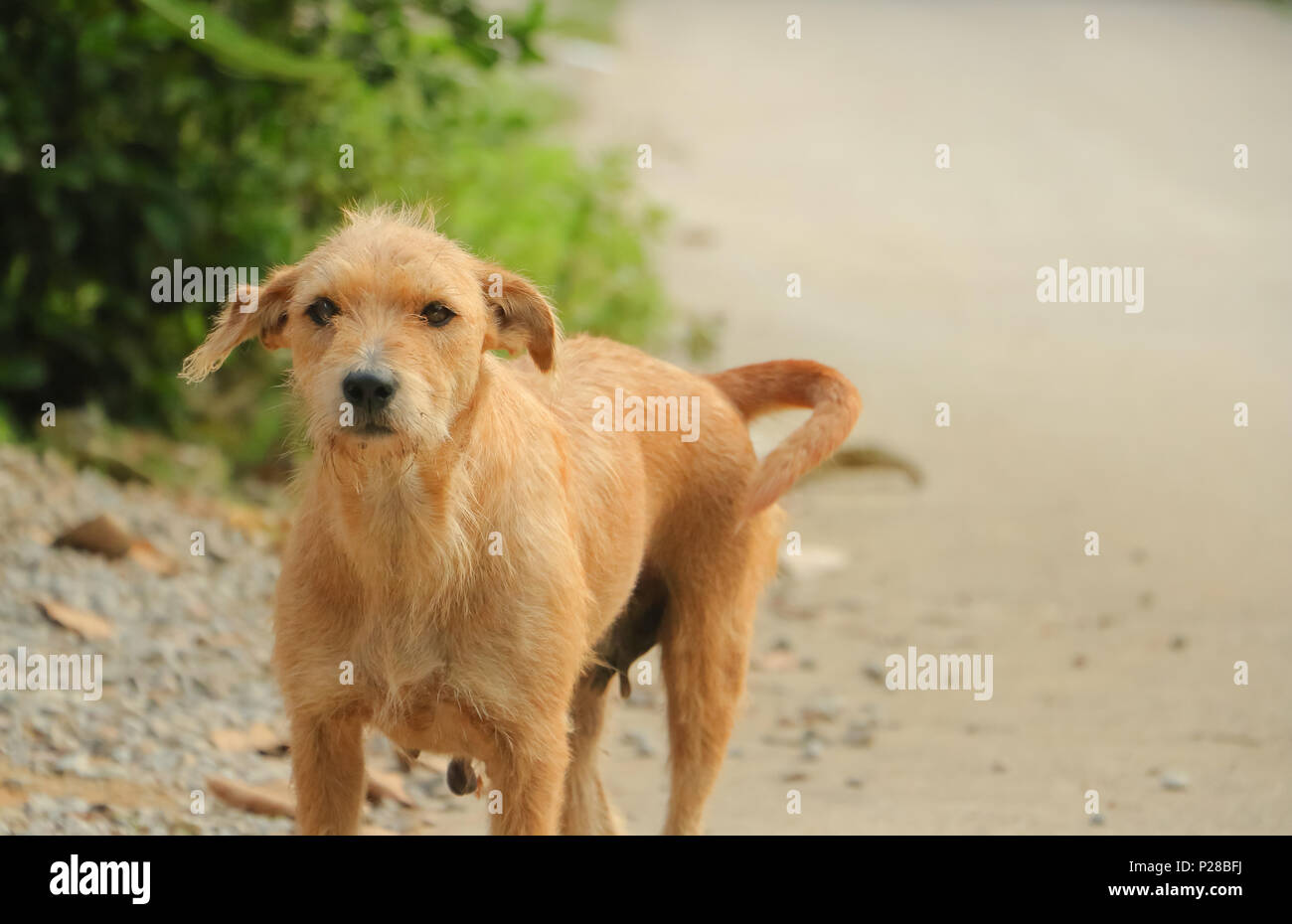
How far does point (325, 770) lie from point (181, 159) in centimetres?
642

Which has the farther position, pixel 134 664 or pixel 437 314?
pixel 134 664

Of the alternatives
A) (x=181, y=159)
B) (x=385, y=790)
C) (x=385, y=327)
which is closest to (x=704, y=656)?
(x=385, y=790)

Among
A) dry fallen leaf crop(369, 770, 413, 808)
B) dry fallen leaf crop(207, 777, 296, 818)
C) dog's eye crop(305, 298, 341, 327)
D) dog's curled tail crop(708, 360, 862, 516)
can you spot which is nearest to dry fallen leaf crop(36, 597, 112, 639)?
dry fallen leaf crop(207, 777, 296, 818)

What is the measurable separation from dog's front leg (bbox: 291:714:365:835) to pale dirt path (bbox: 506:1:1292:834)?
78.3 inches

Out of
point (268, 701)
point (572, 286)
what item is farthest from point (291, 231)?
point (268, 701)

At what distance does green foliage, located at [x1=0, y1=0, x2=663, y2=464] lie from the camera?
9039 mm

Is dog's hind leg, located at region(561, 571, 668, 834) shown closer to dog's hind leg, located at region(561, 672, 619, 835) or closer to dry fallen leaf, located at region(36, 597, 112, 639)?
dog's hind leg, located at region(561, 672, 619, 835)

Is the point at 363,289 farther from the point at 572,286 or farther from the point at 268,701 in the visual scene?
the point at 572,286

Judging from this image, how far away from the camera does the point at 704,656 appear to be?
567 centimetres

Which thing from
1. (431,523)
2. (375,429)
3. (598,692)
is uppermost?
(375,429)

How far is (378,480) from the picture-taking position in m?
4.52

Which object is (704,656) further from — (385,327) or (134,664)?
(134,664)
